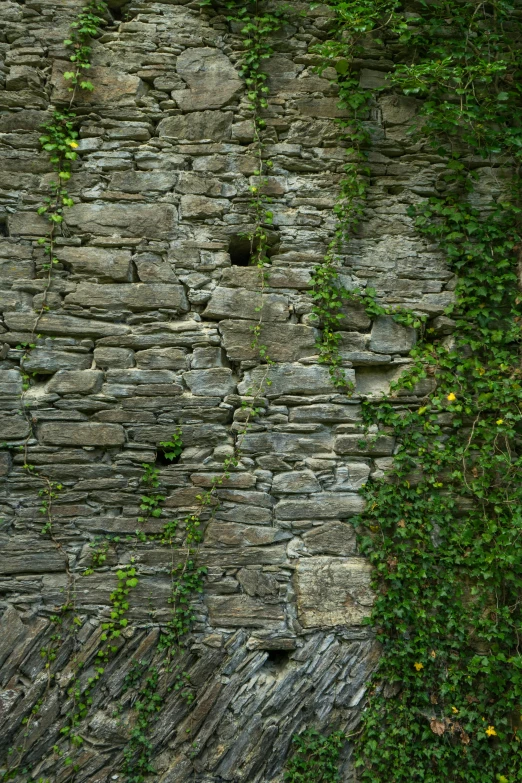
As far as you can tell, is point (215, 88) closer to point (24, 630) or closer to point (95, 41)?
point (95, 41)

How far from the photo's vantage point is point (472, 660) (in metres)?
3.16

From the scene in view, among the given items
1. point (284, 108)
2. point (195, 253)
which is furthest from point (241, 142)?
point (195, 253)

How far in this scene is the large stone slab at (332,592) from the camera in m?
3.25

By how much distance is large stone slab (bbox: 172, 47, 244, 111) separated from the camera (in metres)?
3.53

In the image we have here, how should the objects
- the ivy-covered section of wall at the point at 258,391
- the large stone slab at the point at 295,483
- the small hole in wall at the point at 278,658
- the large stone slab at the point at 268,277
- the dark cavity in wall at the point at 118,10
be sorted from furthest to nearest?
1. the dark cavity in wall at the point at 118,10
2. the large stone slab at the point at 268,277
3. the large stone slab at the point at 295,483
4. the small hole in wall at the point at 278,658
5. the ivy-covered section of wall at the point at 258,391

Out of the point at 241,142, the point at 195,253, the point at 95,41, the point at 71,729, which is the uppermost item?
the point at 95,41

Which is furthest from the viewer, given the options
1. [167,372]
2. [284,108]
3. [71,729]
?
[284,108]

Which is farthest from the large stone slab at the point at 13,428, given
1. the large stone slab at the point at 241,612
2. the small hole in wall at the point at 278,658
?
the small hole in wall at the point at 278,658

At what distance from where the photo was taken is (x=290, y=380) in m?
3.41

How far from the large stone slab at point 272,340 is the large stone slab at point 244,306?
48mm

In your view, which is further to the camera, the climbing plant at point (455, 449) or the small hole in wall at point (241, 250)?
the small hole in wall at point (241, 250)

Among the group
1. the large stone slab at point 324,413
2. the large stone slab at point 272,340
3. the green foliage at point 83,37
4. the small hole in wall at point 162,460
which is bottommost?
the small hole in wall at point 162,460

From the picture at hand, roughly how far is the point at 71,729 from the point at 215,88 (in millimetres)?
3725

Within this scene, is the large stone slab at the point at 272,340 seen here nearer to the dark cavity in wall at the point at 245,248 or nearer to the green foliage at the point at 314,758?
the dark cavity in wall at the point at 245,248
